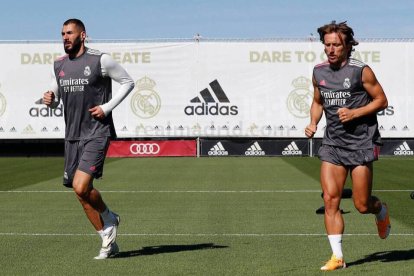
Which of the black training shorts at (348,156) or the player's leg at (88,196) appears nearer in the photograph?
the black training shorts at (348,156)

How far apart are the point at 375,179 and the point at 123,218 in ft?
34.6

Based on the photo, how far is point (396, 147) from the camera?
3938cm

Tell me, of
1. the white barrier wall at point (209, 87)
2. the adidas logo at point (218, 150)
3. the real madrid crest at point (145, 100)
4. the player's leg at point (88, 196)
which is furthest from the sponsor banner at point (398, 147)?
the player's leg at point (88, 196)

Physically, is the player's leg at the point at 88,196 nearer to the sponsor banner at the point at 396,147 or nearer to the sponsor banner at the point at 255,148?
the sponsor banner at the point at 255,148

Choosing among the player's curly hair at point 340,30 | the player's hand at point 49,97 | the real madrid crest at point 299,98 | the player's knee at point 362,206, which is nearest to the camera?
the player's curly hair at point 340,30

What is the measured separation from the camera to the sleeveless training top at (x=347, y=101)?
8.76 metres

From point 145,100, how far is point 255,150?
541cm

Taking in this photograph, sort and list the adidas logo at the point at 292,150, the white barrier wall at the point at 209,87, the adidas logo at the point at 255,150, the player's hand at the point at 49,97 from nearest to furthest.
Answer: the player's hand at the point at 49,97, the adidas logo at the point at 292,150, the adidas logo at the point at 255,150, the white barrier wall at the point at 209,87

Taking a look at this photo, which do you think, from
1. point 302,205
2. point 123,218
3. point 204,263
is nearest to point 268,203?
point 302,205

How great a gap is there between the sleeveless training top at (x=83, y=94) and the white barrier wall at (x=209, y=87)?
30665 mm

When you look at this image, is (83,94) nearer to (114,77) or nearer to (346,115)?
(114,77)

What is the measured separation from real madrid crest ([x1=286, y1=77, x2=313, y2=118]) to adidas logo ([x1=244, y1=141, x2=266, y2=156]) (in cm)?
248

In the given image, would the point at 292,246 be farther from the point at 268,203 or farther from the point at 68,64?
the point at 268,203

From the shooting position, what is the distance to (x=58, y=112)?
41.2m
